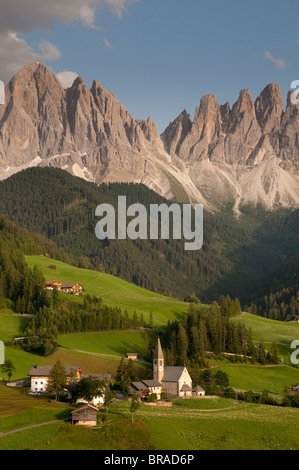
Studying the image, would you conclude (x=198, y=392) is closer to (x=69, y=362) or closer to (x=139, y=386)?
(x=139, y=386)

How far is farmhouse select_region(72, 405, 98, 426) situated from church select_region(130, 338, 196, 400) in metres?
28.0

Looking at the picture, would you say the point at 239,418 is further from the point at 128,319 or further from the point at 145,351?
the point at 128,319

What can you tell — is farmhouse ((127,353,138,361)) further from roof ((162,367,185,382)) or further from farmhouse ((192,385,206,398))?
farmhouse ((192,385,206,398))

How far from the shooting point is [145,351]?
146 metres

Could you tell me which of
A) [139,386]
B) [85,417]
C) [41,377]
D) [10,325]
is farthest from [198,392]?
[10,325]

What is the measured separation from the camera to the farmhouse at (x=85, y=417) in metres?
81.3

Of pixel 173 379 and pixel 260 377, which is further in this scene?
pixel 260 377

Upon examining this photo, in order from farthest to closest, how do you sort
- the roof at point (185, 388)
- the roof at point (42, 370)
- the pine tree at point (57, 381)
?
the roof at point (185, 388) < the roof at point (42, 370) < the pine tree at point (57, 381)

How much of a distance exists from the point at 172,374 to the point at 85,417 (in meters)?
40.1

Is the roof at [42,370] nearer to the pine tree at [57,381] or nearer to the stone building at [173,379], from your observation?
the pine tree at [57,381]

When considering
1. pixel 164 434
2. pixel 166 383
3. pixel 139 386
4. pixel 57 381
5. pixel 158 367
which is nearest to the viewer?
pixel 164 434

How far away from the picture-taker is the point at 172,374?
119 meters

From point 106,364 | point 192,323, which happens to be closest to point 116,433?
point 106,364

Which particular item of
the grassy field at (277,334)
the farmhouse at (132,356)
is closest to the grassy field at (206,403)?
the farmhouse at (132,356)
